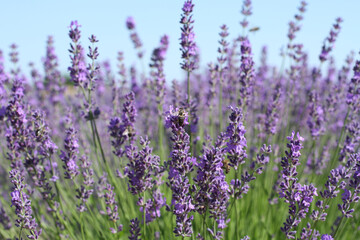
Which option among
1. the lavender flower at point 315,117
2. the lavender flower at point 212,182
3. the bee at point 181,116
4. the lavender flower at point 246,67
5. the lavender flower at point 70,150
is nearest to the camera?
the lavender flower at point 212,182

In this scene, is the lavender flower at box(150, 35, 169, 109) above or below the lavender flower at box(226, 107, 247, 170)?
above

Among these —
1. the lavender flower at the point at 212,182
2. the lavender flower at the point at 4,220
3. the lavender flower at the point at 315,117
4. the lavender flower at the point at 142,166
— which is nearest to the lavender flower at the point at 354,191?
the lavender flower at the point at 212,182

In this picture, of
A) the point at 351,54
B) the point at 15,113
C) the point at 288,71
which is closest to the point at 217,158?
the point at 15,113

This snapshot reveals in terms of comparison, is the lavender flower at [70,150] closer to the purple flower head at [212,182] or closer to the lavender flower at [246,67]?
the purple flower head at [212,182]

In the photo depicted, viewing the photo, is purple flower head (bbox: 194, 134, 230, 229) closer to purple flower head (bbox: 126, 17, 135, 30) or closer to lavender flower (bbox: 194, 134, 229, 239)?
lavender flower (bbox: 194, 134, 229, 239)

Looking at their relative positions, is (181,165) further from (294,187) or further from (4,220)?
(4,220)

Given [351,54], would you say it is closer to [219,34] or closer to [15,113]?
[219,34]

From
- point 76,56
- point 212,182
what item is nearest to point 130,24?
point 76,56

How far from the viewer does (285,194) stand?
1.99 metres

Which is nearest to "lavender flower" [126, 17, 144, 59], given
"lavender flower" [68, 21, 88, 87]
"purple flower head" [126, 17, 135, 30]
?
"purple flower head" [126, 17, 135, 30]

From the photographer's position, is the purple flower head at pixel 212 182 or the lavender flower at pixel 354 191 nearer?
the purple flower head at pixel 212 182

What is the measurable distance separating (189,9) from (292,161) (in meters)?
1.63

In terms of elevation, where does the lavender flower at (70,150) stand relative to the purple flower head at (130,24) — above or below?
below

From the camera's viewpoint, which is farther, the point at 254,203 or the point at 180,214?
the point at 254,203
